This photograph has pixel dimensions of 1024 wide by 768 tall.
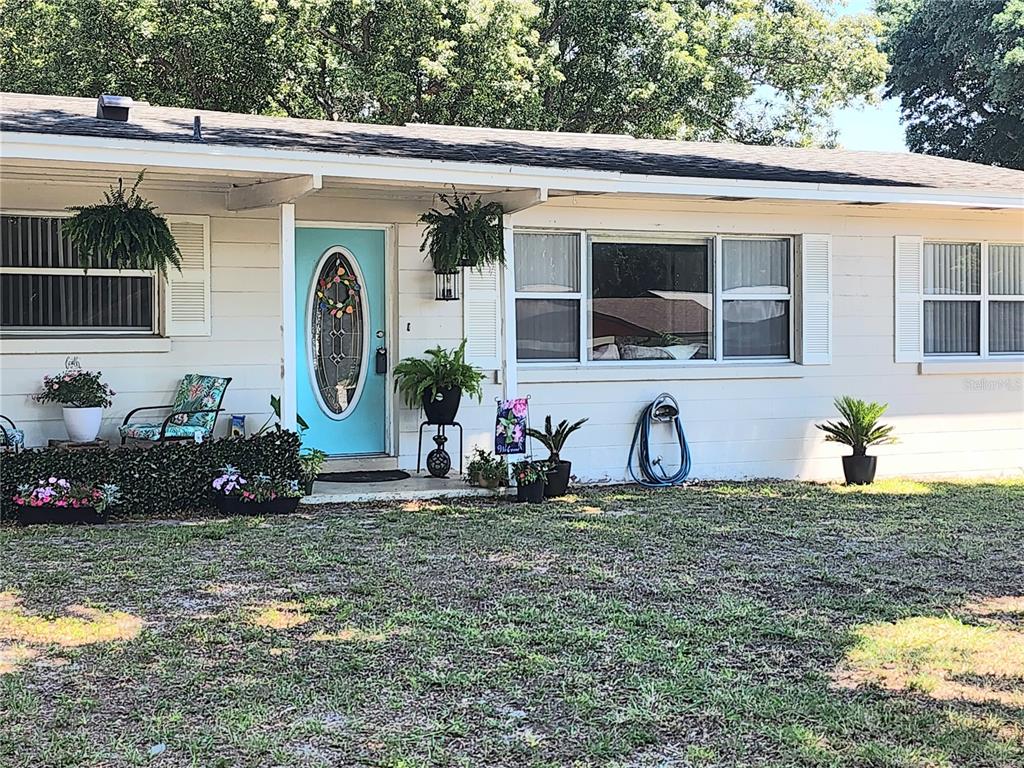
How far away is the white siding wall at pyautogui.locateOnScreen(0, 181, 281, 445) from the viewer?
8.38 meters

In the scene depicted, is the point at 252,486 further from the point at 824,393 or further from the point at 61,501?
the point at 824,393

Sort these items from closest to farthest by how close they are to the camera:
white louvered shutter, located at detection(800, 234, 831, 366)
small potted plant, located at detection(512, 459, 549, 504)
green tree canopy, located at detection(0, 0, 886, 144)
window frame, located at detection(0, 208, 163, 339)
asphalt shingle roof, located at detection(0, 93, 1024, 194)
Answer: asphalt shingle roof, located at detection(0, 93, 1024, 194) → window frame, located at detection(0, 208, 163, 339) → small potted plant, located at detection(512, 459, 549, 504) → white louvered shutter, located at detection(800, 234, 831, 366) → green tree canopy, located at detection(0, 0, 886, 144)

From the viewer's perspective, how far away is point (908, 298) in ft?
35.8

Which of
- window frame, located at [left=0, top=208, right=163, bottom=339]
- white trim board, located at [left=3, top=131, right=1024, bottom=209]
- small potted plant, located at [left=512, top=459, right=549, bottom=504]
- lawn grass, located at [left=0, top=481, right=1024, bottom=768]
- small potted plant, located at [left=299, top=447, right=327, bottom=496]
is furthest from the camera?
small potted plant, located at [left=512, top=459, right=549, bottom=504]

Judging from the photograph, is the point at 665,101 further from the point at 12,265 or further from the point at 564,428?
the point at 12,265

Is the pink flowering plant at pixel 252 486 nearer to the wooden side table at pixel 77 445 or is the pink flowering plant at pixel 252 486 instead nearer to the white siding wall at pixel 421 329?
the wooden side table at pixel 77 445

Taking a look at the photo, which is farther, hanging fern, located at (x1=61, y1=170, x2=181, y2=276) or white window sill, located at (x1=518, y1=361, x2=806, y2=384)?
white window sill, located at (x1=518, y1=361, x2=806, y2=384)

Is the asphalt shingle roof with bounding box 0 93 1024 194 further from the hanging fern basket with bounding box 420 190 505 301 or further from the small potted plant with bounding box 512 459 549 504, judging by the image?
the small potted plant with bounding box 512 459 549 504

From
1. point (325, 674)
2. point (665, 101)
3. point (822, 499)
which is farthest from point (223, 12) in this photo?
point (325, 674)

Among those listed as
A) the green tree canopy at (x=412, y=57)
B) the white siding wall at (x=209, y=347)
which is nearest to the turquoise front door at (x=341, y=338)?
the white siding wall at (x=209, y=347)

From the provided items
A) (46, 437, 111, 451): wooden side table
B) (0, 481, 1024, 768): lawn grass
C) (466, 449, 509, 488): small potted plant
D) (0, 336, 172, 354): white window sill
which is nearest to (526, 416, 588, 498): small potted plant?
(466, 449, 509, 488): small potted plant

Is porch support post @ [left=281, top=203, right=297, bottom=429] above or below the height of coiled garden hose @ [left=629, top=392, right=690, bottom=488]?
above

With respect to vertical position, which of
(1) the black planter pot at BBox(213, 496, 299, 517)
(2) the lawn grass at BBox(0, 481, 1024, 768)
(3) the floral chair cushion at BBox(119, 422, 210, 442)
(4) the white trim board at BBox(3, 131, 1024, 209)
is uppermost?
(4) the white trim board at BBox(3, 131, 1024, 209)

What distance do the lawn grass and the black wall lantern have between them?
2318 millimetres
